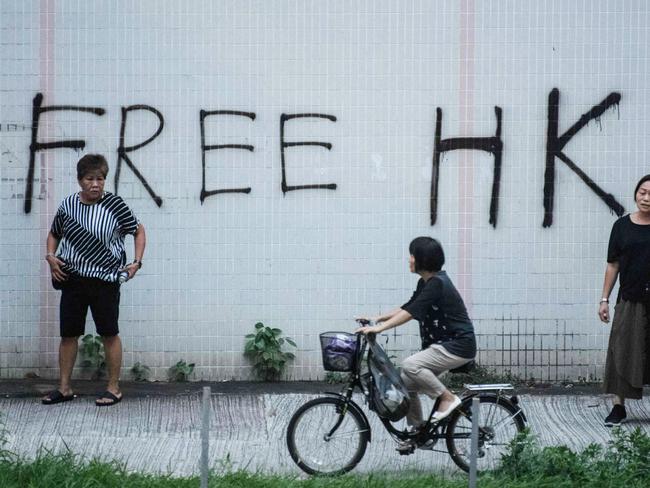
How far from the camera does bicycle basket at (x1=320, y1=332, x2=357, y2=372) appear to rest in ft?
22.4

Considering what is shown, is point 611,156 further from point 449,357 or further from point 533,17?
point 449,357

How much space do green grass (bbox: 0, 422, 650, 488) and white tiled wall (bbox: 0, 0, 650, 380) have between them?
2.43 m

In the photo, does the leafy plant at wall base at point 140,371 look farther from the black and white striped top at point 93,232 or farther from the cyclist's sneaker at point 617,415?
the cyclist's sneaker at point 617,415

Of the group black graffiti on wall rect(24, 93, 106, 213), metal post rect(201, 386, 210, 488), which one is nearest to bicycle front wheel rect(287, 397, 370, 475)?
metal post rect(201, 386, 210, 488)

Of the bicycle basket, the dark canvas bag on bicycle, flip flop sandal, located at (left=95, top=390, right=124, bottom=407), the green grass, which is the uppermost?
the bicycle basket

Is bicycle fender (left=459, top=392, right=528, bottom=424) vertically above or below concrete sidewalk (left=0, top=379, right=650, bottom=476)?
above

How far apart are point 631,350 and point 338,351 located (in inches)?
97.6

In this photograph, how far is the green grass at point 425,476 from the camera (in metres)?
6.42

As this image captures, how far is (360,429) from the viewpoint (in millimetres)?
6949

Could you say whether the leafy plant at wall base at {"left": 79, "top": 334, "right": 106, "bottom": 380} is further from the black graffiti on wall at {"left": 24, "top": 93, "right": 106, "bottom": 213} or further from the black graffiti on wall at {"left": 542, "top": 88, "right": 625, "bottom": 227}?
the black graffiti on wall at {"left": 542, "top": 88, "right": 625, "bottom": 227}

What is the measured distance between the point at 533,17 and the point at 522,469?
4.00 metres

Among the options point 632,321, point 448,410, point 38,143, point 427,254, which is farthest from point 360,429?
point 38,143

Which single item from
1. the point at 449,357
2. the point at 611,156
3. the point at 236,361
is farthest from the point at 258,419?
the point at 611,156

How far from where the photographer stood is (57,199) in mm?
9148
